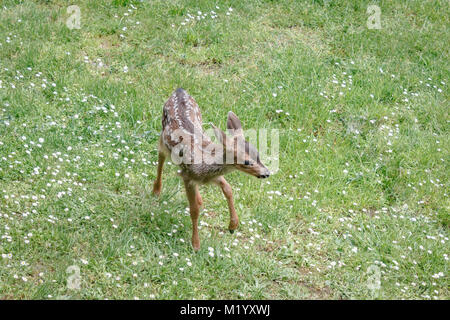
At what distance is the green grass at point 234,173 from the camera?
21.1 feet

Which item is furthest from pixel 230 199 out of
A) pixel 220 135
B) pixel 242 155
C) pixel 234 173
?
pixel 234 173

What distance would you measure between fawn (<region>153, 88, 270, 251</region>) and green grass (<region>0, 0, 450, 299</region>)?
0.46m

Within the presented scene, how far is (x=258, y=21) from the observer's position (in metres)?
10.6

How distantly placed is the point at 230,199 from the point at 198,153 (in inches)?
23.1

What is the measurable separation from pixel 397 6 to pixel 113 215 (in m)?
6.81

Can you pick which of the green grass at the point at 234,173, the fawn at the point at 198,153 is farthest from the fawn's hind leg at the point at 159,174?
the green grass at the point at 234,173

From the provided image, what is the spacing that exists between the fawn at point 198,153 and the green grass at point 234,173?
46 centimetres

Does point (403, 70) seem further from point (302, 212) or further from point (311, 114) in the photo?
point (302, 212)

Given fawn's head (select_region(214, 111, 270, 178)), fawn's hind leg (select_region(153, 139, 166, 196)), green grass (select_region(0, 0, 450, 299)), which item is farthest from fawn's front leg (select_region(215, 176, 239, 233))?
fawn's hind leg (select_region(153, 139, 166, 196))

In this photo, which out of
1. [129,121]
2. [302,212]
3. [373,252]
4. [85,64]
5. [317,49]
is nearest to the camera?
[373,252]

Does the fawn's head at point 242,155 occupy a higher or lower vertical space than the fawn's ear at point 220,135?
lower

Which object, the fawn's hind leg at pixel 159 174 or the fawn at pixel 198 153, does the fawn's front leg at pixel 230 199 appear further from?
the fawn's hind leg at pixel 159 174

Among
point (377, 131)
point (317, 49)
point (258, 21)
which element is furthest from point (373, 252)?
point (258, 21)

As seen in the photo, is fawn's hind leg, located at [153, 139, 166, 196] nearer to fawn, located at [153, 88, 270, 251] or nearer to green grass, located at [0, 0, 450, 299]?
fawn, located at [153, 88, 270, 251]
